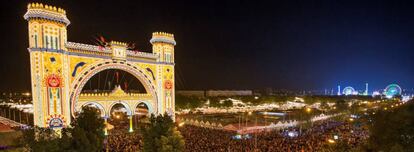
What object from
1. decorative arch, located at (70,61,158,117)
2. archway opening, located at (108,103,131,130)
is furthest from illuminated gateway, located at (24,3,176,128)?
archway opening, located at (108,103,131,130)

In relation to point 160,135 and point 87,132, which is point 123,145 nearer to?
point 87,132

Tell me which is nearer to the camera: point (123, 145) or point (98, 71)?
point (123, 145)

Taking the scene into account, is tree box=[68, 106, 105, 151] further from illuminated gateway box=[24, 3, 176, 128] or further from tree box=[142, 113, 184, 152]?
illuminated gateway box=[24, 3, 176, 128]

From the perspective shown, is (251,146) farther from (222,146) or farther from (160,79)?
(160,79)

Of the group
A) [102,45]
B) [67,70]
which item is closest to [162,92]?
[102,45]

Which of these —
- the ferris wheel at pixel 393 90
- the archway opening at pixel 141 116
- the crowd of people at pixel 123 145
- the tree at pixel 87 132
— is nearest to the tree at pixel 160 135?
the tree at pixel 87 132

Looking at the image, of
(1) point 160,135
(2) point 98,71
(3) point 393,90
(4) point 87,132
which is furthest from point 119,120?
(3) point 393,90

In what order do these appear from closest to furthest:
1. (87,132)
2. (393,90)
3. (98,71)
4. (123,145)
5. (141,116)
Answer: (87,132) < (123,145) < (98,71) < (141,116) < (393,90)
